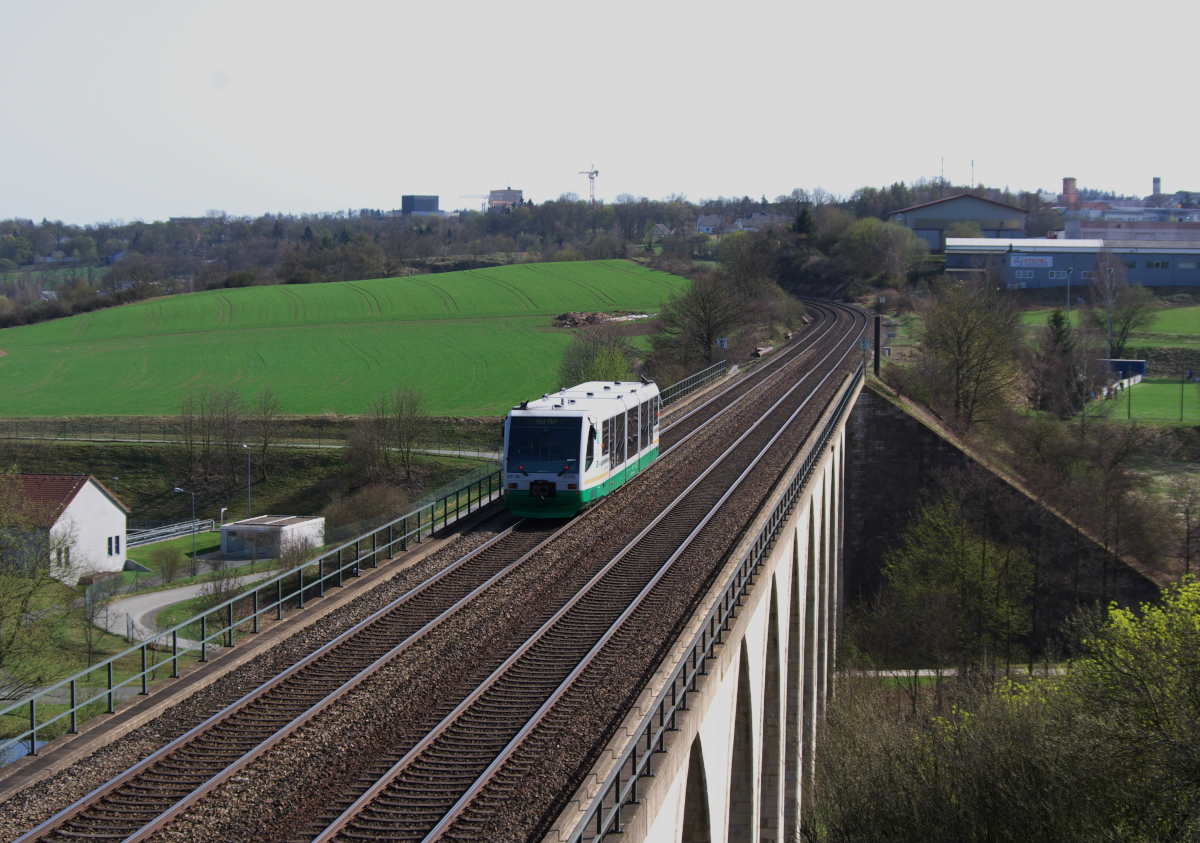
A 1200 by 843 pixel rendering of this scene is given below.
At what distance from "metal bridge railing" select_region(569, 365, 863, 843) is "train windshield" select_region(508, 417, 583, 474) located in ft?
14.8

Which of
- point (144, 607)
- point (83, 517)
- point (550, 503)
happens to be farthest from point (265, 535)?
point (550, 503)

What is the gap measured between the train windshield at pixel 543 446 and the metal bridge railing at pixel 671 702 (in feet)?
14.8

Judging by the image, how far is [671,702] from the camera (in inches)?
425

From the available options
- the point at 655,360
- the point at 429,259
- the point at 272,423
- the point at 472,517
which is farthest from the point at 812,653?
the point at 429,259

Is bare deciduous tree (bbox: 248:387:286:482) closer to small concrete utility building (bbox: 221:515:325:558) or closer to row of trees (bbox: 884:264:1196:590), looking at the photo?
small concrete utility building (bbox: 221:515:325:558)

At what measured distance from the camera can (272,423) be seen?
65.1 meters

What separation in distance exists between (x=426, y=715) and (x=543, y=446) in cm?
957

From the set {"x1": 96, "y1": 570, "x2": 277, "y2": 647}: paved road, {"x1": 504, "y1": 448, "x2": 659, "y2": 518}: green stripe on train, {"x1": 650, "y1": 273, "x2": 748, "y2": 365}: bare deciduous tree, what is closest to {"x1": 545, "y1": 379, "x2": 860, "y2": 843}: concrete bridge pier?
{"x1": 504, "y1": 448, "x2": 659, "y2": 518}: green stripe on train

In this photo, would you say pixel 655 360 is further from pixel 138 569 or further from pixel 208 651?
pixel 208 651

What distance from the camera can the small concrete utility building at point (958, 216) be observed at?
A: 123062 mm

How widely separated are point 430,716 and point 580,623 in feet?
12.6

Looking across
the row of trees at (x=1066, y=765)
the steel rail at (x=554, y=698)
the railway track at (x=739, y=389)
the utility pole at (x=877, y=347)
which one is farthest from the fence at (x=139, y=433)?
the row of trees at (x=1066, y=765)

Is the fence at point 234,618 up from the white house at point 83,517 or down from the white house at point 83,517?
up

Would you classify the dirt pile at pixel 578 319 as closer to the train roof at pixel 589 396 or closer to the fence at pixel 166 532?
the fence at pixel 166 532
